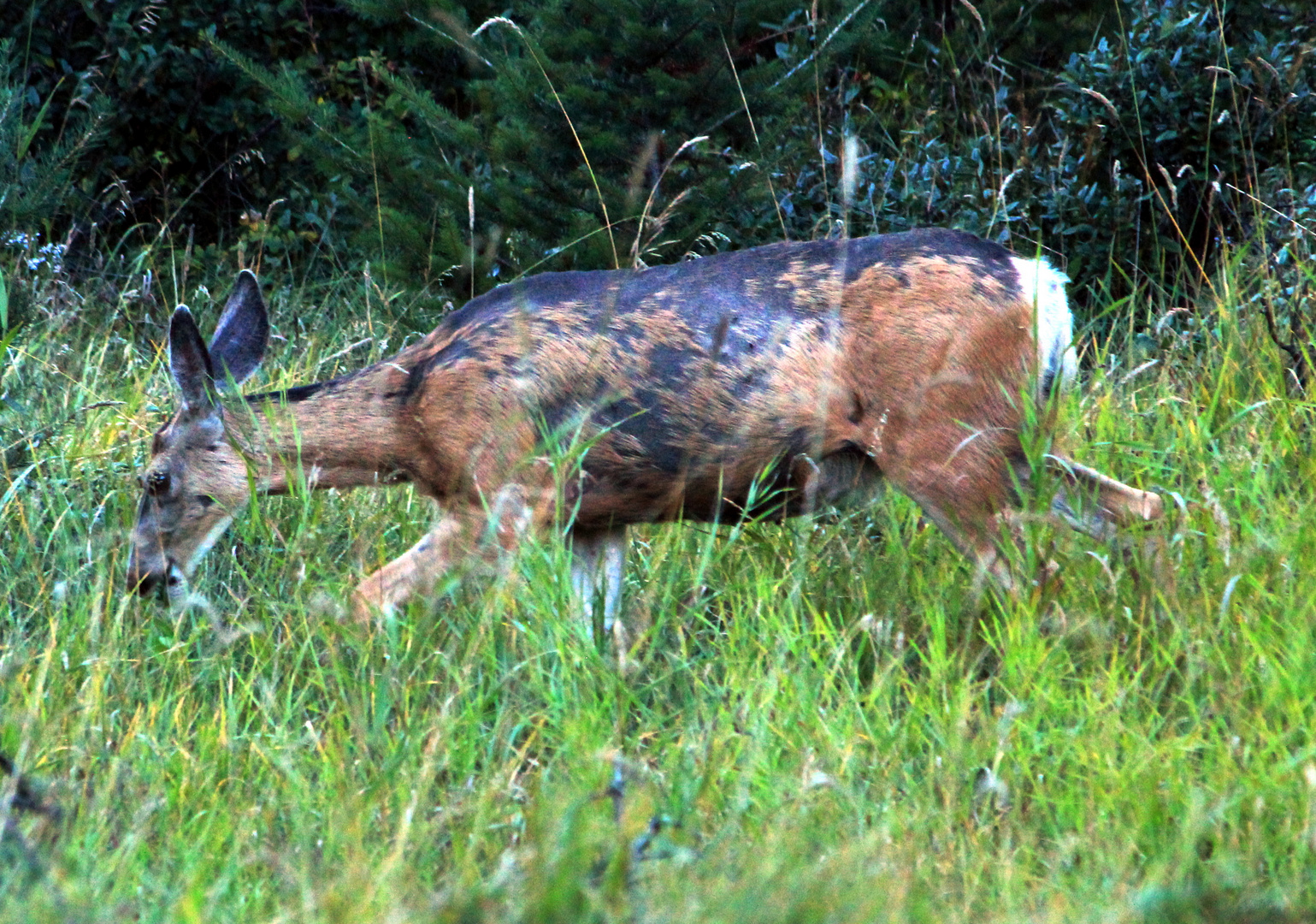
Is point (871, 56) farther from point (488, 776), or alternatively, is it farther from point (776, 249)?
point (488, 776)

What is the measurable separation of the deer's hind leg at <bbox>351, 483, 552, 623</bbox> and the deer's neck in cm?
34

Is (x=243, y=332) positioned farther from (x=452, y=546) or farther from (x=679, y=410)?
(x=679, y=410)

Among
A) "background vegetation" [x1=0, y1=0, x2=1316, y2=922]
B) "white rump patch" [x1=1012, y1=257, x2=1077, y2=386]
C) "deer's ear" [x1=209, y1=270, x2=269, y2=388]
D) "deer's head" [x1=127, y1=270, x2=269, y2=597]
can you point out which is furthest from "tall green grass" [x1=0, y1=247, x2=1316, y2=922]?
"deer's ear" [x1=209, y1=270, x2=269, y2=388]

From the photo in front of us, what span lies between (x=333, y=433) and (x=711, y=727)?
1857 mm

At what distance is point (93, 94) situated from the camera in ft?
28.7

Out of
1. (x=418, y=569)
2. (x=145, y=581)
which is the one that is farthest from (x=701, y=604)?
(x=145, y=581)

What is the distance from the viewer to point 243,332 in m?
4.98

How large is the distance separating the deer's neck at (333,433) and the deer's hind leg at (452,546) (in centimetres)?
34

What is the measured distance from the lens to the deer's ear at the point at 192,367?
4.60 m

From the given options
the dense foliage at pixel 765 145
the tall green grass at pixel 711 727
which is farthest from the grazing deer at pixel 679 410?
the dense foliage at pixel 765 145

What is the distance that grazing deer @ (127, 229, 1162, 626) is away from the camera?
170 inches

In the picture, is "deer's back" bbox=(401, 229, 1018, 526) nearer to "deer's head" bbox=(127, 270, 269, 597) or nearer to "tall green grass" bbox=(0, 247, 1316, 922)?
"tall green grass" bbox=(0, 247, 1316, 922)

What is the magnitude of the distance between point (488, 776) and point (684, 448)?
150 centimetres

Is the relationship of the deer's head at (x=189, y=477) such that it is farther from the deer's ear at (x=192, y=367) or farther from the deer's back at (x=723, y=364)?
the deer's back at (x=723, y=364)
